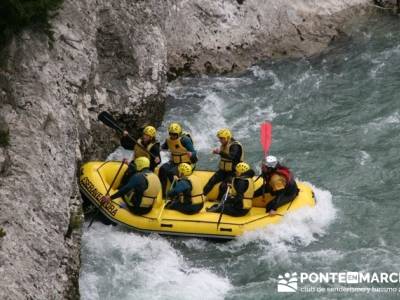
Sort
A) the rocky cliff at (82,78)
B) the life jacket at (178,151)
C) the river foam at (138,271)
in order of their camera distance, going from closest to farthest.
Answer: the rocky cliff at (82,78)
the river foam at (138,271)
the life jacket at (178,151)

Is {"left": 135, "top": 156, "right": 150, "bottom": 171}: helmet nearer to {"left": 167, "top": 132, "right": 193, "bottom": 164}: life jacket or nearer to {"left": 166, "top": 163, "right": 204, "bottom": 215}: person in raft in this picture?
{"left": 166, "top": 163, "right": 204, "bottom": 215}: person in raft

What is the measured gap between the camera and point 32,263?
10.1 metres

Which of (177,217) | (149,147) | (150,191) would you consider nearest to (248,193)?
(177,217)

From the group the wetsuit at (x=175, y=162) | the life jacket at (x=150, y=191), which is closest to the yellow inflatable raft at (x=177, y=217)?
the life jacket at (x=150, y=191)

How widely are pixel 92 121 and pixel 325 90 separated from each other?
663 cm

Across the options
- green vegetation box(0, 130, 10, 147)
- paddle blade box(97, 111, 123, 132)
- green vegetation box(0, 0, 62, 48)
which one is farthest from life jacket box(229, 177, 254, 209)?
green vegetation box(0, 0, 62, 48)

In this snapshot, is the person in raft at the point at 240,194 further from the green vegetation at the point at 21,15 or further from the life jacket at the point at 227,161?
the green vegetation at the point at 21,15

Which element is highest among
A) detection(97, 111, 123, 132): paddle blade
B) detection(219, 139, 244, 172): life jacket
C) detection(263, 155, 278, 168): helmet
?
detection(97, 111, 123, 132): paddle blade

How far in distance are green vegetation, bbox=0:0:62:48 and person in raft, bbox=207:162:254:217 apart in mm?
4230

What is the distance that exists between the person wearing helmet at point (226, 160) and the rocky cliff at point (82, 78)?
2496mm

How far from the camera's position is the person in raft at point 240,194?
13.0 metres

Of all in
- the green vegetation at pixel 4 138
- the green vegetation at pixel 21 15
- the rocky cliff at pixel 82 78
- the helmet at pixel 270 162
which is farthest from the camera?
the helmet at pixel 270 162

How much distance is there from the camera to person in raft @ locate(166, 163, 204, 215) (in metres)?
13.0

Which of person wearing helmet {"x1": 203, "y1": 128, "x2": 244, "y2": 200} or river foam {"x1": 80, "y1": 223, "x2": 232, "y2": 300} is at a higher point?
person wearing helmet {"x1": 203, "y1": 128, "x2": 244, "y2": 200}
